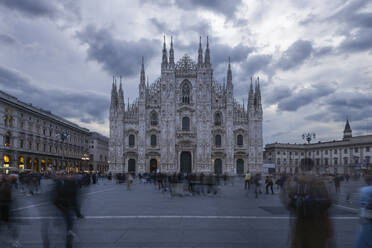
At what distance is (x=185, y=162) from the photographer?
57.1 meters

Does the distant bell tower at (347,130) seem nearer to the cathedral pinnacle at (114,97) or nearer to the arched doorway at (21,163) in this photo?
the cathedral pinnacle at (114,97)

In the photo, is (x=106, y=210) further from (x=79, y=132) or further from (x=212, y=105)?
(x=79, y=132)

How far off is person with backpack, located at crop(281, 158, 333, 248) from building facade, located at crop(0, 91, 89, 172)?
138 ft

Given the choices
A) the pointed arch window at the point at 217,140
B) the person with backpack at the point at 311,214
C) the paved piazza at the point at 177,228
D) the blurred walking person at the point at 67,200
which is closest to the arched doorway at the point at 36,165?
the pointed arch window at the point at 217,140

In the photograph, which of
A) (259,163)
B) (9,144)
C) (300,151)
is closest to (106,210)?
(9,144)

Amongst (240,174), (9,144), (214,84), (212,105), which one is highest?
(214,84)

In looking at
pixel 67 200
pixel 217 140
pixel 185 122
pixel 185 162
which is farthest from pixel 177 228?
pixel 217 140

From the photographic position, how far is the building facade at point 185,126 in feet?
183

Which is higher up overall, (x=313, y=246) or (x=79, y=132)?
(x=79, y=132)

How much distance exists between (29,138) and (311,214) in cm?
5669

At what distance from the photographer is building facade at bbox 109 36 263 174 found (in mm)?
55906

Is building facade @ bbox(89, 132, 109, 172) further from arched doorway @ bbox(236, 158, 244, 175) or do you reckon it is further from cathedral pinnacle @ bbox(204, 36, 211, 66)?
arched doorway @ bbox(236, 158, 244, 175)

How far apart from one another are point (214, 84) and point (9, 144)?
32.7 meters

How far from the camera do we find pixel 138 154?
55.8 m
